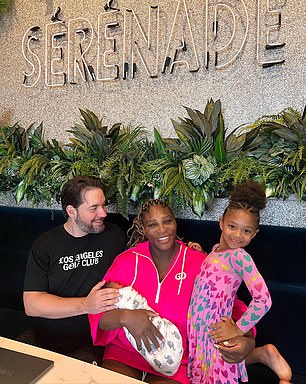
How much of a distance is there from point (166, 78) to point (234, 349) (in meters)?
1.64

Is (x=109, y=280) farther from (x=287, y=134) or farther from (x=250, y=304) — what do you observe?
(x=287, y=134)

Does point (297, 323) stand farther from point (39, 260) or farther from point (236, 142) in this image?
point (39, 260)

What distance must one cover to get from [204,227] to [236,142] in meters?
0.47

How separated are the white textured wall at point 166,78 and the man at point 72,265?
2.59 feet

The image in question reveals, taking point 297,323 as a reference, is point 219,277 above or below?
above

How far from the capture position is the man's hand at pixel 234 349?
4.62 feet

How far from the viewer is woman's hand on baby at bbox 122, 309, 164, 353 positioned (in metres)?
1.45

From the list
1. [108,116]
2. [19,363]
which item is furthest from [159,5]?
[19,363]

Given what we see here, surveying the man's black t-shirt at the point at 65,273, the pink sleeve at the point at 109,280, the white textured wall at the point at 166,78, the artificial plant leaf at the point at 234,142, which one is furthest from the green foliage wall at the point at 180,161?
the pink sleeve at the point at 109,280

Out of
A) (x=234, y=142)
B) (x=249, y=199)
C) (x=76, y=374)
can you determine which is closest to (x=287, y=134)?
(x=234, y=142)

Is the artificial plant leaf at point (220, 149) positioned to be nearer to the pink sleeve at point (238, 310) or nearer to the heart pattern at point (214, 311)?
the heart pattern at point (214, 311)

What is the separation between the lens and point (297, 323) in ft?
5.91

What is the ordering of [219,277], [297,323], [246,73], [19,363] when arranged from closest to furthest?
[19,363] < [219,277] < [297,323] < [246,73]

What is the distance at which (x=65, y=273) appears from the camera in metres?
1.92
